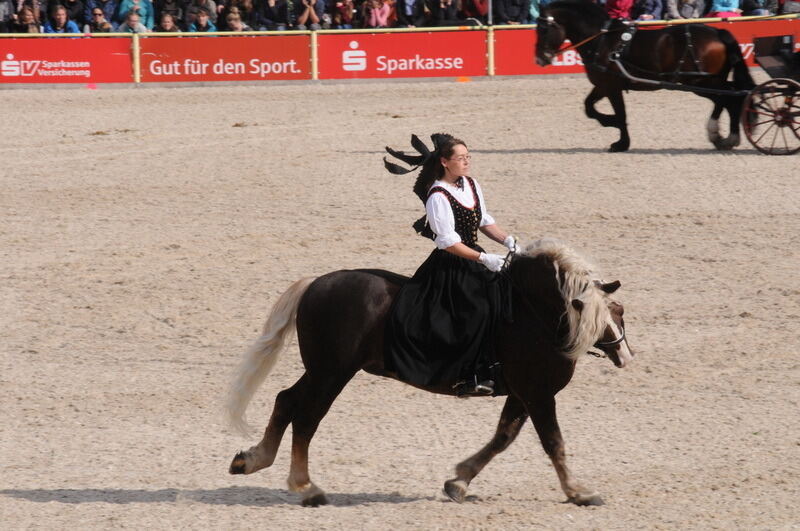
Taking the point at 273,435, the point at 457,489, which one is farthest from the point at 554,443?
the point at 273,435

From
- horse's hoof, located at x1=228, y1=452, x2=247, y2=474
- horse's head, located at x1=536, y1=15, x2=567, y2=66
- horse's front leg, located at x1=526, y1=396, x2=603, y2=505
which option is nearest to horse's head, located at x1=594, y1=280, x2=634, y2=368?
horse's front leg, located at x1=526, y1=396, x2=603, y2=505

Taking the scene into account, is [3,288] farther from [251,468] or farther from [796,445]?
[796,445]

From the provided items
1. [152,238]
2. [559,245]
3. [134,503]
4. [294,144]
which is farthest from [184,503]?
[294,144]

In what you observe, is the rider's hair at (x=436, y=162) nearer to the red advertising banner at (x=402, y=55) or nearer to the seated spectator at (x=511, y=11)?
the red advertising banner at (x=402, y=55)

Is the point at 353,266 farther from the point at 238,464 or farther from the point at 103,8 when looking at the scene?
the point at 103,8

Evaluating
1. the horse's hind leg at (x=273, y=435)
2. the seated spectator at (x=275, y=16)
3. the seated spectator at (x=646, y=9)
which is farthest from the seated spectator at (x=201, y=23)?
the horse's hind leg at (x=273, y=435)

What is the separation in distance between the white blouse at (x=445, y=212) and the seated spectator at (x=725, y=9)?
59.2 feet

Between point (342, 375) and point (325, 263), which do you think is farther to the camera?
point (325, 263)

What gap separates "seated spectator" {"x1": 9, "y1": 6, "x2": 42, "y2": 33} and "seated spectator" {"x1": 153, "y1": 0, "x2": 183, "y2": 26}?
2.24 meters

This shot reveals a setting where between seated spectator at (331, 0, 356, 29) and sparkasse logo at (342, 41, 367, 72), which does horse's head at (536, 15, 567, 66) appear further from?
seated spectator at (331, 0, 356, 29)

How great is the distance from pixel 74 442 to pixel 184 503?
150cm

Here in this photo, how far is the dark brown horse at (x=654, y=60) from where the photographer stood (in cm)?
1725

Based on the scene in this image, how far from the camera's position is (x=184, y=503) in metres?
7.42

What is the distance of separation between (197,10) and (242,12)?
1.19m
